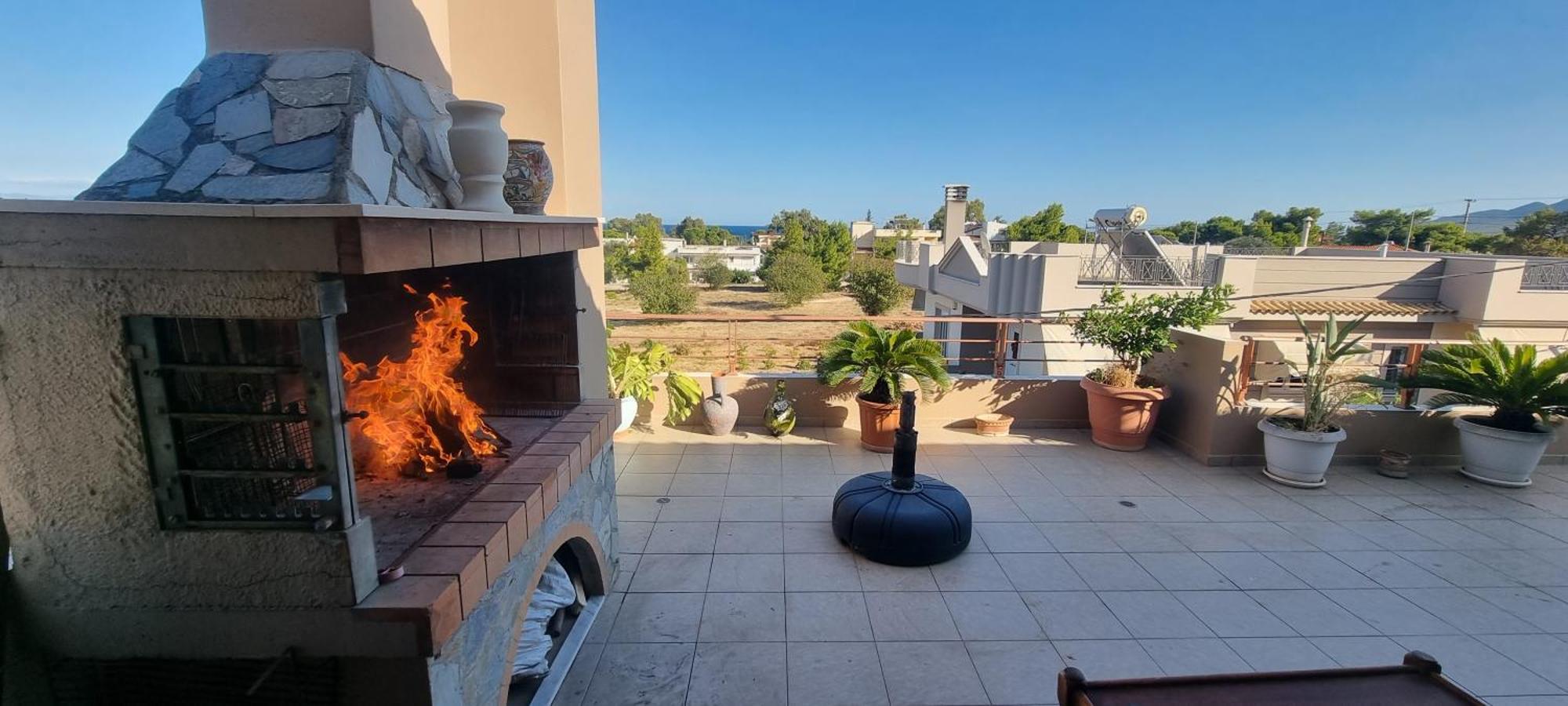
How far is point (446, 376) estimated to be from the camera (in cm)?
195

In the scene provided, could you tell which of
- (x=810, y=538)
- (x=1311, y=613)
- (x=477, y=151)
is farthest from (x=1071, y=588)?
(x=477, y=151)

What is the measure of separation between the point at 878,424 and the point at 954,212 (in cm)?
1322

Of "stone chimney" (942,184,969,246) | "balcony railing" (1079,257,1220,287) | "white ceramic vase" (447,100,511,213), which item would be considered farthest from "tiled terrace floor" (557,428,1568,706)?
"stone chimney" (942,184,969,246)

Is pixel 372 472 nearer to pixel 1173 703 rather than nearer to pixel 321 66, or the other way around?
pixel 321 66

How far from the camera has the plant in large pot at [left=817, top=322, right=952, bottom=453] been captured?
441 cm

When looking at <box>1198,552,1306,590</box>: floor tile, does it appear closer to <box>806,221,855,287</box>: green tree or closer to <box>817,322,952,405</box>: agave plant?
<box>817,322,952,405</box>: agave plant

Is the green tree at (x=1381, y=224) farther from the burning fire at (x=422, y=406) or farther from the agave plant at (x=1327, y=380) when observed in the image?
the burning fire at (x=422, y=406)

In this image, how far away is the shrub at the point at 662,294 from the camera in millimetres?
18219

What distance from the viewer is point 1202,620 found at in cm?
247

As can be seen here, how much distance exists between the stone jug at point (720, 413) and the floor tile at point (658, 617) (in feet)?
6.97

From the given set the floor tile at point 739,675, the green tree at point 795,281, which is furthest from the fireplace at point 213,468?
the green tree at point 795,281

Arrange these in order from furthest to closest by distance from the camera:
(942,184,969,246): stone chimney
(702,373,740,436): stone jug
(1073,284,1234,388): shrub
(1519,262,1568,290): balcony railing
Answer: (942,184,969,246): stone chimney
(1519,262,1568,290): balcony railing
(702,373,740,436): stone jug
(1073,284,1234,388): shrub

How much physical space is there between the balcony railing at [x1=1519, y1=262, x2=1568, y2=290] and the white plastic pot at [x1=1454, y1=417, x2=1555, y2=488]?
10.8m

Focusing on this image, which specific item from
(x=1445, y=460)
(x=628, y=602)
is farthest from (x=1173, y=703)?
(x=1445, y=460)
